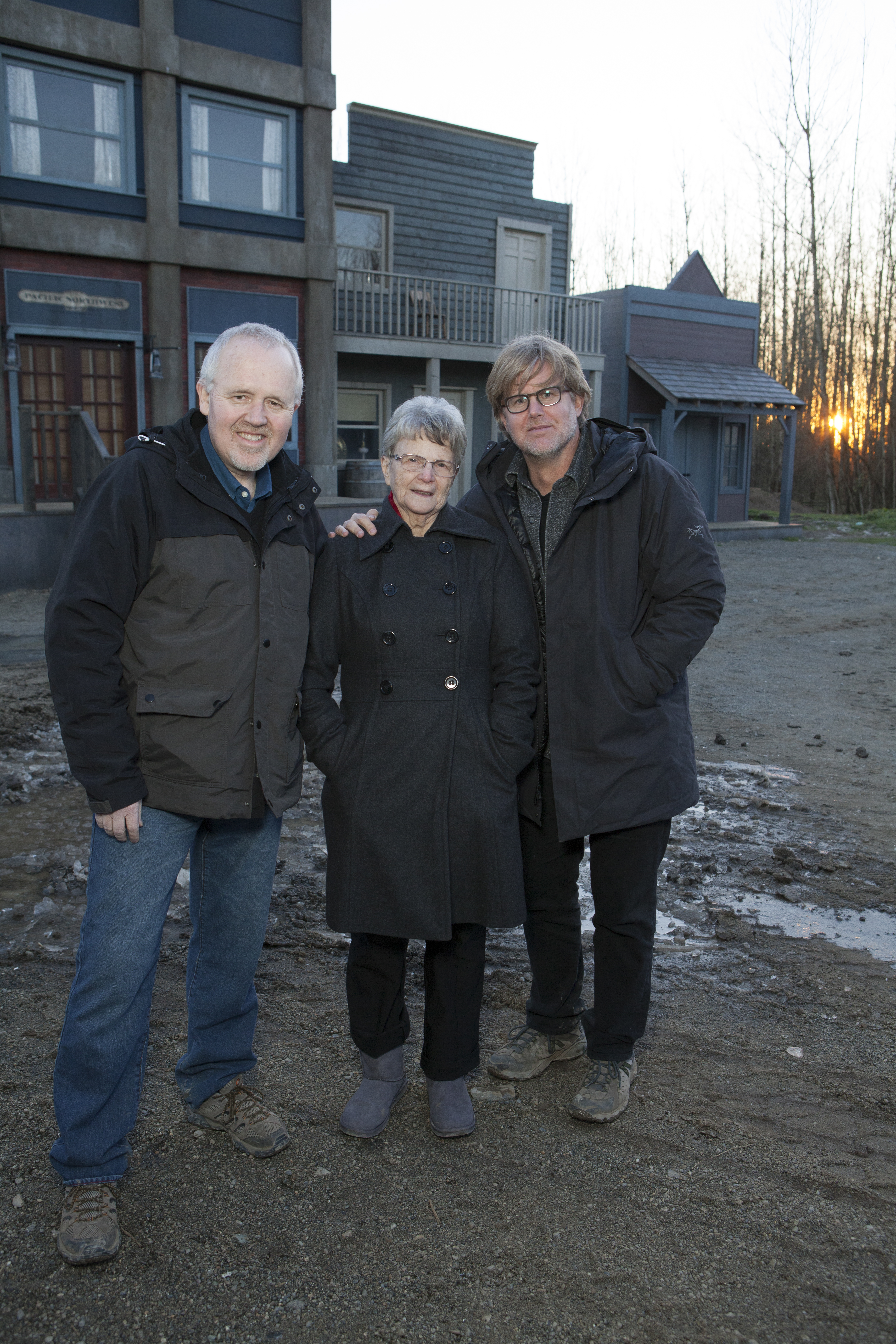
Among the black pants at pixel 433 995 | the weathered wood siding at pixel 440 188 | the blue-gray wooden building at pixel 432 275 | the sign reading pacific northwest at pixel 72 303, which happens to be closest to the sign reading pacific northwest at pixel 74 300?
the sign reading pacific northwest at pixel 72 303

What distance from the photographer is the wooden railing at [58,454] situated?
11867mm

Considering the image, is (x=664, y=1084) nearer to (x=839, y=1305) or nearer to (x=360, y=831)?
(x=839, y=1305)

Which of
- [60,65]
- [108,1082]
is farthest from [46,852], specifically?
[60,65]

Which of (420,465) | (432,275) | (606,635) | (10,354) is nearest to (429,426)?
(420,465)

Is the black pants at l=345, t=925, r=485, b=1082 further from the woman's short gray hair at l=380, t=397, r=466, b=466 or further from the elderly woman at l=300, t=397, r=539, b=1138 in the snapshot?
the woman's short gray hair at l=380, t=397, r=466, b=466

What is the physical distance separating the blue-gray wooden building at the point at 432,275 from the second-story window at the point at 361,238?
2 centimetres

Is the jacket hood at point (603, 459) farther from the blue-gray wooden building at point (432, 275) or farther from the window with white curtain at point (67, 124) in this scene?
the blue-gray wooden building at point (432, 275)

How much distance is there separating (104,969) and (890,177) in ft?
113

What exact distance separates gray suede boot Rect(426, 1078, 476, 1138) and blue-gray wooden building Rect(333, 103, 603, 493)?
46.4 ft

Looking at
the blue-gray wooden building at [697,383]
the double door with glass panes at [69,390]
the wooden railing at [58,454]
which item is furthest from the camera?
the blue-gray wooden building at [697,383]

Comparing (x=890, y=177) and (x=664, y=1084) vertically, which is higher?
(x=890, y=177)

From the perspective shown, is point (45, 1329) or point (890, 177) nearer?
point (45, 1329)

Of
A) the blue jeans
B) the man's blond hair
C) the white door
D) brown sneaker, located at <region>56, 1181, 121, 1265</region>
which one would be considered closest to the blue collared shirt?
the man's blond hair

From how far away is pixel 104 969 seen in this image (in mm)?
2408
